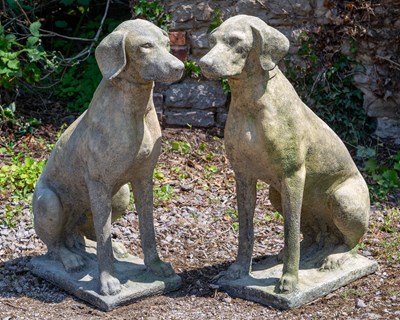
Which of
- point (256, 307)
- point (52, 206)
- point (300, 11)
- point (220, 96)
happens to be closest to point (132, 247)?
point (52, 206)

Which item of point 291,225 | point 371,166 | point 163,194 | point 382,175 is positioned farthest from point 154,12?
point 291,225

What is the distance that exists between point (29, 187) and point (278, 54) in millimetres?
3098

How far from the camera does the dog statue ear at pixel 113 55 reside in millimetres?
4312

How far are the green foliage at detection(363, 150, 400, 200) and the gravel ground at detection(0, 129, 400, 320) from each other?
22cm

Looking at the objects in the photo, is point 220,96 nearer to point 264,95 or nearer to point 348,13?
point 348,13

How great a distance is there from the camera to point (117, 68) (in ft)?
14.2

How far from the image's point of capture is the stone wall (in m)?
7.42

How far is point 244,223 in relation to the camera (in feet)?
15.9

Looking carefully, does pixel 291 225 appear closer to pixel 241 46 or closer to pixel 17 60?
pixel 241 46

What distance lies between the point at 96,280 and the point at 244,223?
979 millimetres

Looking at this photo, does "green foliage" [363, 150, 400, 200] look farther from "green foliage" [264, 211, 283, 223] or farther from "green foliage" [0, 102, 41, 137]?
"green foliage" [0, 102, 41, 137]

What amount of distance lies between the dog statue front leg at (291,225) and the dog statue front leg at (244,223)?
26 cm

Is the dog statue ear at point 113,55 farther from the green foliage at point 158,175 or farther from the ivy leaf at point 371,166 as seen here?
the ivy leaf at point 371,166

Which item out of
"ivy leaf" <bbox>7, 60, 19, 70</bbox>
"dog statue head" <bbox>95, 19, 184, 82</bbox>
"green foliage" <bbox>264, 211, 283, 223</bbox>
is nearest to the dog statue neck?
"dog statue head" <bbox>95, 19, 184, 82</bbox>
